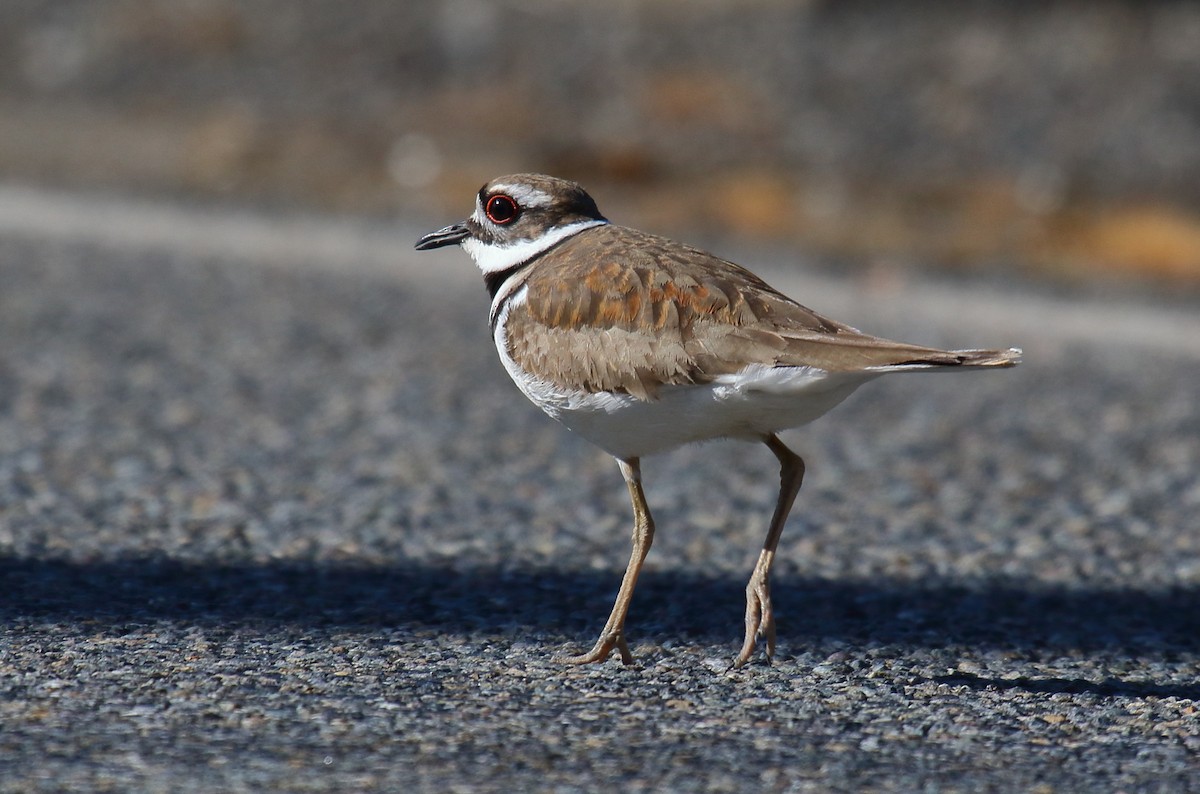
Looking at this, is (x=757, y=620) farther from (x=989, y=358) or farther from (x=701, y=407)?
(x=989, y=358)

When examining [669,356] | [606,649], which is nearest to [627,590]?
[606,649]

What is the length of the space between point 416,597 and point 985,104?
14.2m

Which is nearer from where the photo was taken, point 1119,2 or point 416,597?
point 416,597

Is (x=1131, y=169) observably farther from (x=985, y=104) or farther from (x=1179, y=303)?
(x=1179, y=303)

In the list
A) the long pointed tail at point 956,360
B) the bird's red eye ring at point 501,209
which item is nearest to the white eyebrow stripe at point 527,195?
the bird's red eye ring at point 501,209

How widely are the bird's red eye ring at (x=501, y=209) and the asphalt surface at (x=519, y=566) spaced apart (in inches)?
58.4

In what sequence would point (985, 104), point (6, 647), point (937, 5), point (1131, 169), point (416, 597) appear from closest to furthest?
point (6, 647) → point (416, 597) → point (1131, 169) → point (985, 104) → point (937, 5)

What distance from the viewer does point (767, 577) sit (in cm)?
522

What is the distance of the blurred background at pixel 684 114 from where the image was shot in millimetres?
16516

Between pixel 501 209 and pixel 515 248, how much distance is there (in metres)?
0.16

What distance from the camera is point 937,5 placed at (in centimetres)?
1978

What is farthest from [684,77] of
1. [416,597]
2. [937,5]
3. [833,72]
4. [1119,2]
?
[416,597]

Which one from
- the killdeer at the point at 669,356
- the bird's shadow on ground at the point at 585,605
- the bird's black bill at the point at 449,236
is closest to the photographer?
the killdeer at the point at 669,356

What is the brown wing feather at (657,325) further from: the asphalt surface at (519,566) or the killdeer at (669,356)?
the asphalt surface at (519,566)
